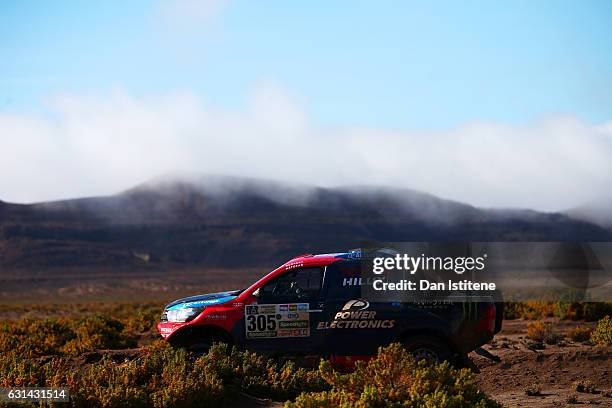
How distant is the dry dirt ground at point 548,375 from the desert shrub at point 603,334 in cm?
34

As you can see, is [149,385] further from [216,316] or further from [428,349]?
[428,349]

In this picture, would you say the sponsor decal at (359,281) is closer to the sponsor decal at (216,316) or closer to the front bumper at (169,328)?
the sponsor decal at (216,316)

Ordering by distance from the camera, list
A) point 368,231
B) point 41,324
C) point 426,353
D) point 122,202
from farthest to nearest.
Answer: point 122,202 → point 368,231 → point 41,324 → point 426,353

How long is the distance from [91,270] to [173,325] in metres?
87.9

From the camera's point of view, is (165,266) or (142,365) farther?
(165,266)

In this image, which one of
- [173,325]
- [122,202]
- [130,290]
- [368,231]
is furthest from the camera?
[122,202]

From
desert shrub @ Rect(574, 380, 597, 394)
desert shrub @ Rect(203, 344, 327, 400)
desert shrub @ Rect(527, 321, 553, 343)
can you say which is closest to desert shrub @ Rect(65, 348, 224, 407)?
desert shrub @ Rect(203, 344, 327, 400)

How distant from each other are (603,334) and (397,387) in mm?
8852

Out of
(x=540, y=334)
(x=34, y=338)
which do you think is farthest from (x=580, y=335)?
(x=34, y=338)

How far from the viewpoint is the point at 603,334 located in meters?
17.5

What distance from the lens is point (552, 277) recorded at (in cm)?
6259

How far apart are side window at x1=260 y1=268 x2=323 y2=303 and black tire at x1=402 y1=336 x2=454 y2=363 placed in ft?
5.38

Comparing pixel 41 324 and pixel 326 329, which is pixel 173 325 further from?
pixel 41 324

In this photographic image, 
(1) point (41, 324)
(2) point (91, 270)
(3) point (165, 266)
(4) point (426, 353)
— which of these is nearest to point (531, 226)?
(3) point (165, 266)
